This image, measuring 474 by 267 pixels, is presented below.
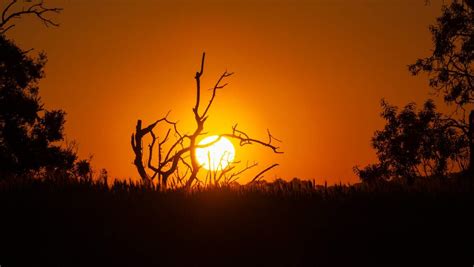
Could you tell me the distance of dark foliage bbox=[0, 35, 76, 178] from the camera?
29.1 meters

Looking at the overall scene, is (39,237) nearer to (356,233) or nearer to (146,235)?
(146,235)

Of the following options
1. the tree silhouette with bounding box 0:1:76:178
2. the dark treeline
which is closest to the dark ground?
the dark treeline

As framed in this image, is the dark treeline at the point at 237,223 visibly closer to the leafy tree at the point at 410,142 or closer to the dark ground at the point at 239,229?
the dark ground at the point at 239,229

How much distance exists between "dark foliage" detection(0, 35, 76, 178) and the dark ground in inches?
806

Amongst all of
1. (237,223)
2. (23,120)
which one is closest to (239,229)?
(237,223)

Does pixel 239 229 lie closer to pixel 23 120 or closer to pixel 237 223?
pixel 237 223

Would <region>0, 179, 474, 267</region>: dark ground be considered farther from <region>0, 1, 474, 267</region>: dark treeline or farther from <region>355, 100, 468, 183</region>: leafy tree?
<region>355, 100, 468, 183</region>: leafy tree

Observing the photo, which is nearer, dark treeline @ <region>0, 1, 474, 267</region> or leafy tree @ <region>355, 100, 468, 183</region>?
dark treeline @ <region>0, 1, 474, 267</region>

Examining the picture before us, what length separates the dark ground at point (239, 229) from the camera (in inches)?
326

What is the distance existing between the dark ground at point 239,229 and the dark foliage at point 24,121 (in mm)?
20473

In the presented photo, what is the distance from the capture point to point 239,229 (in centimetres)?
867

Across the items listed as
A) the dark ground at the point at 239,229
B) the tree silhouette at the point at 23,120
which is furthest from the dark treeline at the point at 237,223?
the tree silhouette at the point at 23,120

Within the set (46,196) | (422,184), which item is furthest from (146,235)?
(422,184)

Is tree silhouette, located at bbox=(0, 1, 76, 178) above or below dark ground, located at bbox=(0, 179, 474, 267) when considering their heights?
above
